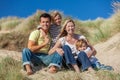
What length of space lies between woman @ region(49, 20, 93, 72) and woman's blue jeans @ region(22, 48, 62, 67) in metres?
0.15

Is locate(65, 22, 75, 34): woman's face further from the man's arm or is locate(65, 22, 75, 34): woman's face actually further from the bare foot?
the bare foot

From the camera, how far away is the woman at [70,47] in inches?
329

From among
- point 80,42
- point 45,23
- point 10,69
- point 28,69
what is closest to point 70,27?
point 80,42

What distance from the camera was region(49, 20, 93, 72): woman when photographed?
8.36 m

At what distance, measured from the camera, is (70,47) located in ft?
28.7

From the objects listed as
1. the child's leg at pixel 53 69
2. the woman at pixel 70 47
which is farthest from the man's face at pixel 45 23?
the child's leg at pixel 53 69

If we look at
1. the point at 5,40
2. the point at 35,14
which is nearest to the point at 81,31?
the point at 35,14

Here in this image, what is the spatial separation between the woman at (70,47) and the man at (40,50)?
0.17 m

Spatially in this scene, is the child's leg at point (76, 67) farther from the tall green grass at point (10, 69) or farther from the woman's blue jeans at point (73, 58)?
the tall green grass at point (10, 69)

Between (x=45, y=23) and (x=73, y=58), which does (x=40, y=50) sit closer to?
(x=45, y=23)

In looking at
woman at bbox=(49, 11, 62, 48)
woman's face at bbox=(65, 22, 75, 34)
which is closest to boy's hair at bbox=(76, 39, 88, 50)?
woman's face at bbox=(65, 22, 75, 34)

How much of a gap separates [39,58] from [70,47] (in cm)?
69

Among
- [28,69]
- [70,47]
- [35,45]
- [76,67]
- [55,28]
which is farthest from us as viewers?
[55,28]

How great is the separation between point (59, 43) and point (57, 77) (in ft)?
3.61
